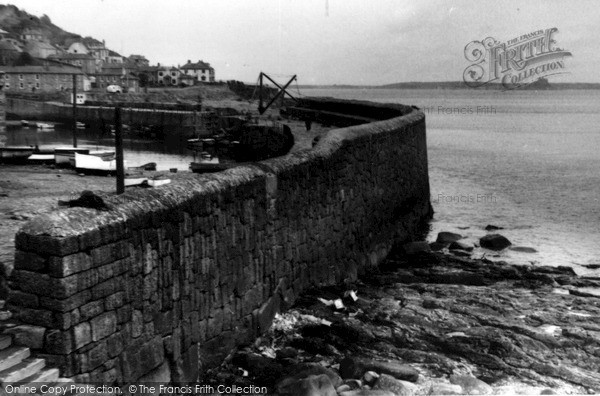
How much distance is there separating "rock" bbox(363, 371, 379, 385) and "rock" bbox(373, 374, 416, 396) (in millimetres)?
91

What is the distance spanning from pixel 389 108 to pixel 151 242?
23979 mm

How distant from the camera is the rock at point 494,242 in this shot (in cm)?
1873

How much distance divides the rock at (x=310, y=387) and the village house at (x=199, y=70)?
12918cm

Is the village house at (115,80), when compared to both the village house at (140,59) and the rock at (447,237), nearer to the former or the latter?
the village house at (140,59)

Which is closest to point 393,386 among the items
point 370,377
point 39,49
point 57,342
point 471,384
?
point 370,377

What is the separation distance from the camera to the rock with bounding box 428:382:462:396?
25.3ft

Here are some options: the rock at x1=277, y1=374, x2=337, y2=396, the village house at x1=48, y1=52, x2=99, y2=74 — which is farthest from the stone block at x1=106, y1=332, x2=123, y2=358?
the village house at x1=48, y1=52, x2=99, y2=74

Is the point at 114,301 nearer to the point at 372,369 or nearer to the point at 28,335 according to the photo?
the point at 28,335

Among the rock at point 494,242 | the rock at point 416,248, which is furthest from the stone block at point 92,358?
the rock at point 494,242

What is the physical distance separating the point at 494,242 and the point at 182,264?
44.0 ft

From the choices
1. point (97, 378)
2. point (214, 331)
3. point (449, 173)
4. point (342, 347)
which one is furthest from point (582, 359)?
point (449, 173)

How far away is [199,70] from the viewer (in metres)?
134

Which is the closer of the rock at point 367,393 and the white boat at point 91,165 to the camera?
the rock at point 367,393

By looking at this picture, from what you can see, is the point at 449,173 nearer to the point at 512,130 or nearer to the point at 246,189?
the point at 246,189
